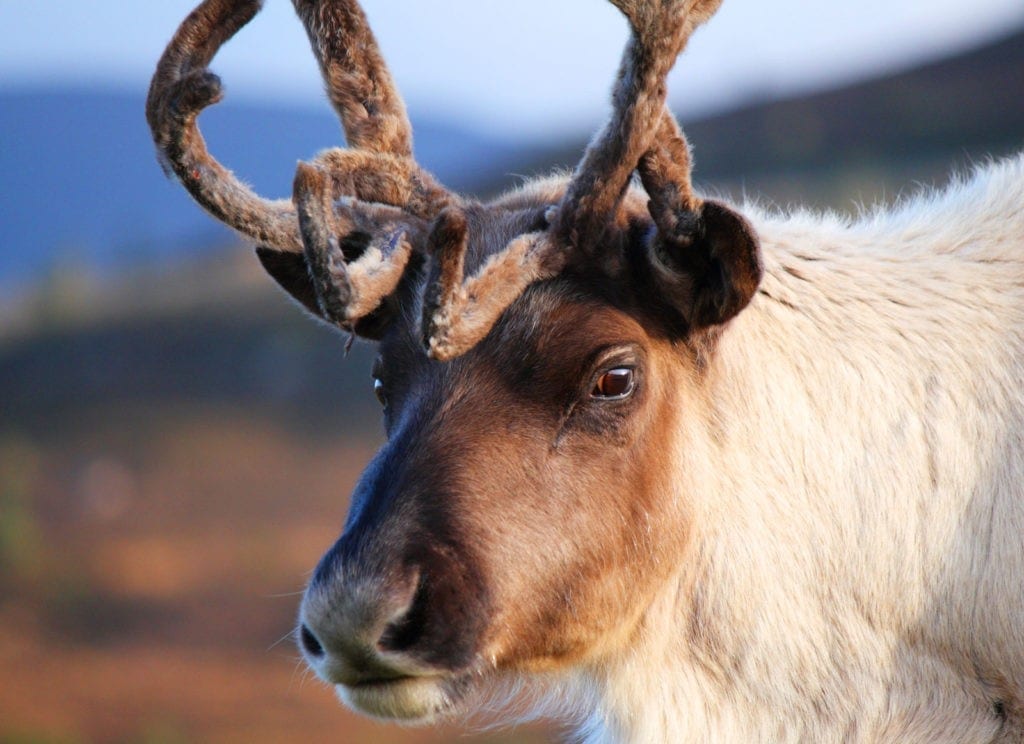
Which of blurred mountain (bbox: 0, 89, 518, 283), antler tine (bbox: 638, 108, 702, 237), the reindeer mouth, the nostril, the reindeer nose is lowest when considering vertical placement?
the reindeer mouth

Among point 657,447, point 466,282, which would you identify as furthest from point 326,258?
point 657,447

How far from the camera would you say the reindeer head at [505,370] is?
13.0 ft

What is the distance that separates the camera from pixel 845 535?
4.49 metres

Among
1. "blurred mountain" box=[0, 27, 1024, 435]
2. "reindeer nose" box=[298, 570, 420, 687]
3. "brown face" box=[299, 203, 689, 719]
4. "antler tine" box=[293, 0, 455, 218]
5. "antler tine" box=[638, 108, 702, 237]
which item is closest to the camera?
"reindeer nose" box=[298, 570, 420, 687]

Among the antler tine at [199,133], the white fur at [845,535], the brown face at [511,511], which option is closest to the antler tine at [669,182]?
the brown face at [511,511]

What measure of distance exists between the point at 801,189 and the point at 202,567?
1532cm

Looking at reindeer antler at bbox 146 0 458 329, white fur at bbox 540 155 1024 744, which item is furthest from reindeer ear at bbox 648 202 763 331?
A: reindeer antler at bbox 146 0 458 329

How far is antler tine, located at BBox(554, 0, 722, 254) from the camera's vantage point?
13.3ft

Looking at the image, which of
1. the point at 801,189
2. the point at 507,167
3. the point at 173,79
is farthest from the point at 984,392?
the point at 507,167

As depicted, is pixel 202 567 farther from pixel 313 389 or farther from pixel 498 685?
pixel 498 685

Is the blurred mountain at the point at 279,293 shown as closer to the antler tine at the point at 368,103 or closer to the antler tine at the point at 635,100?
the antler tine at the point at 368,103

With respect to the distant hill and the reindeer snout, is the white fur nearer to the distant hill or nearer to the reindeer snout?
the reindeer snout

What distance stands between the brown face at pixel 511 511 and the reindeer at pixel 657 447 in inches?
0.4

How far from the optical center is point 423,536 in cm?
401
